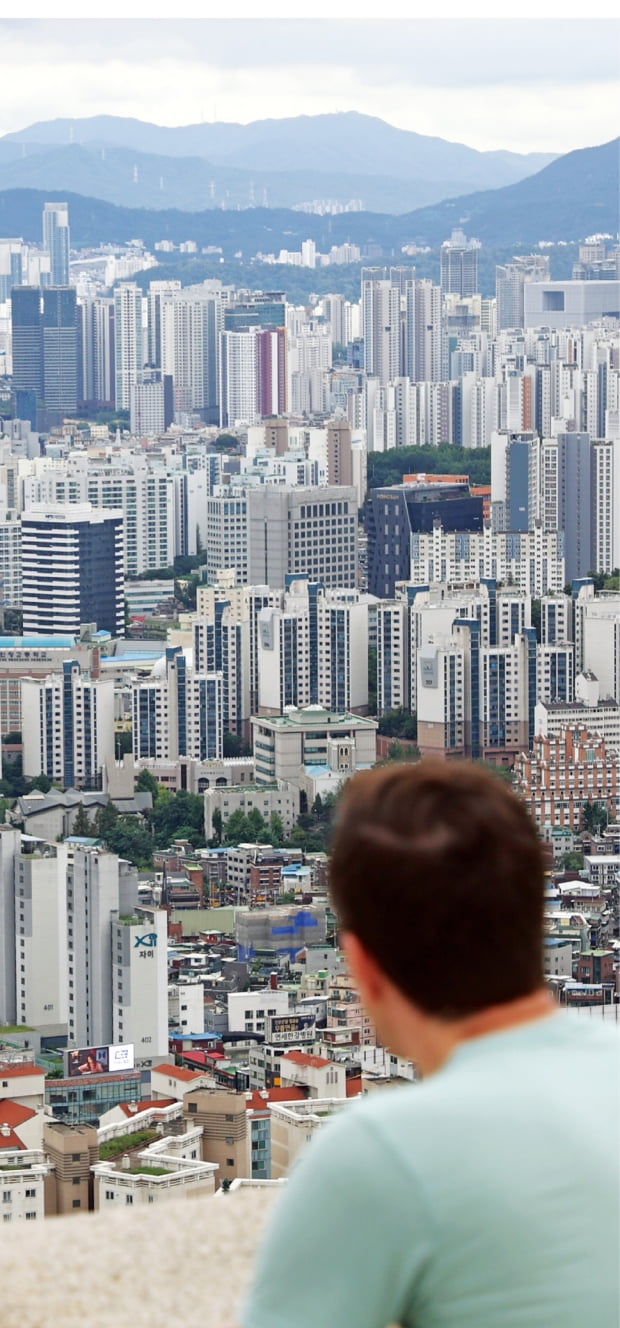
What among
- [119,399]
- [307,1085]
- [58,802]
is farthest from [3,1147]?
[119,399]

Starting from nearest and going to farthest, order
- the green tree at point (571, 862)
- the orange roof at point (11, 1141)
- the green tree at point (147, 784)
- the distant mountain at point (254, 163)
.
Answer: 1. the orange roof at point (11, 1141)
2. the green tree at point (571, 862)
3. the green tree at point (147, 784)
4. the distant mountain at point (254, 163)

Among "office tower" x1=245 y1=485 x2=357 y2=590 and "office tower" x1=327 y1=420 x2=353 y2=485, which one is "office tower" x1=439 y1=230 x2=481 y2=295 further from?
"office tower" x1=245 y1=485 x2=357 y2=590

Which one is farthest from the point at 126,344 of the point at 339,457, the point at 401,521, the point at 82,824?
the point at 82,824

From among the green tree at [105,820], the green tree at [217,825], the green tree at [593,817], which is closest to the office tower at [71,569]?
the green tree at [105,820]

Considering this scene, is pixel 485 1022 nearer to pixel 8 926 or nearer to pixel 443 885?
pixel 443 885

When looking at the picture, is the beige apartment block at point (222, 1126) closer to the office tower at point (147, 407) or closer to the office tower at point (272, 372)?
the office tower at point (147, 407)

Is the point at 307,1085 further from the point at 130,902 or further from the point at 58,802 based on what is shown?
the point at 58,802

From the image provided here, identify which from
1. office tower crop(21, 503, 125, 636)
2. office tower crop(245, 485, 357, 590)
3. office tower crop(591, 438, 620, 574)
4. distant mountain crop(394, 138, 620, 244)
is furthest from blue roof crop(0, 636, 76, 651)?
distant mountain crop(394, 138, 620, 244)
